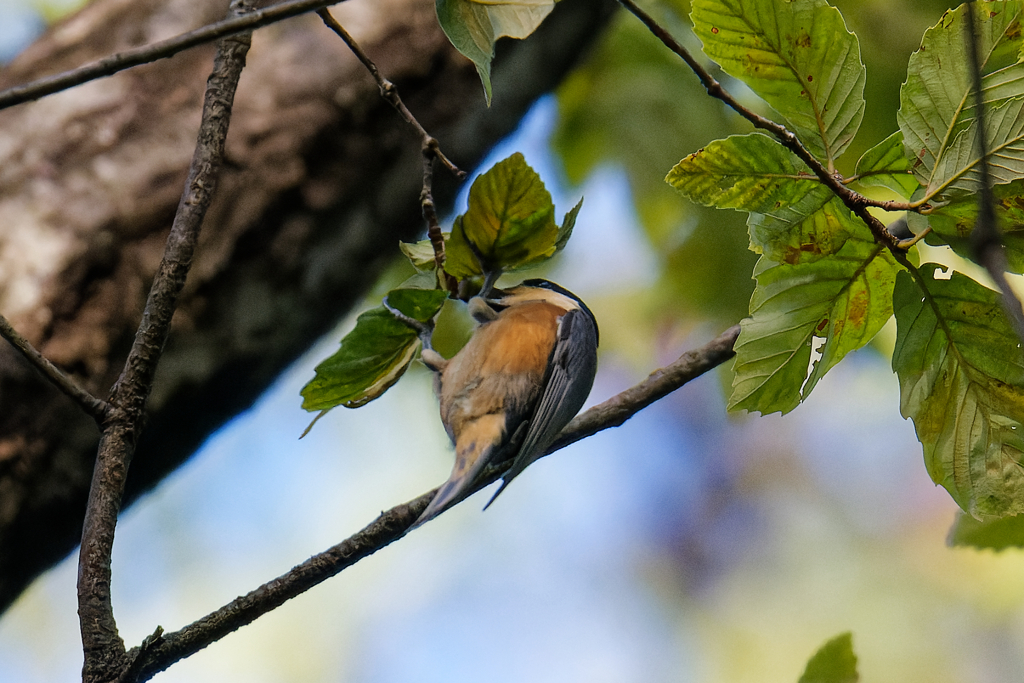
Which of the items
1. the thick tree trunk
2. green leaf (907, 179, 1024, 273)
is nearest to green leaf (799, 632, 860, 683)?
green leaf (907, 179, 1024, 273)

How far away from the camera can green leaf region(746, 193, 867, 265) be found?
495mm

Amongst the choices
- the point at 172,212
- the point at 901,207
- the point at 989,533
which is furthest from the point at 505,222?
the point at 989,533

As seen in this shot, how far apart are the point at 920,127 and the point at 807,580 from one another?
68 cm

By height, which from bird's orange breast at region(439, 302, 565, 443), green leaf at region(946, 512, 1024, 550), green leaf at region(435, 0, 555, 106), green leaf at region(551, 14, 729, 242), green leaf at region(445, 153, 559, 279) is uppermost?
green leaf at region(551, 14, 729, 242)

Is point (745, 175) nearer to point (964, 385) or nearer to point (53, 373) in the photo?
point (964, 385)

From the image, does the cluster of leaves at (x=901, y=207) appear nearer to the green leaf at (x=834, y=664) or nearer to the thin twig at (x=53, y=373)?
the green leaf at (x=834, y=664)

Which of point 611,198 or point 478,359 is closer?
point 478,359

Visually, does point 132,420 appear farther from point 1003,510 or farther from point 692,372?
point 1003,510

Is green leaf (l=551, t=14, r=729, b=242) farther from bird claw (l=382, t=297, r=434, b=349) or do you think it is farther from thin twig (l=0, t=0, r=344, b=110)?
thin twig (l=0, t=0, r=344, b=110)

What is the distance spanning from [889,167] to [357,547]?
46 centimetres

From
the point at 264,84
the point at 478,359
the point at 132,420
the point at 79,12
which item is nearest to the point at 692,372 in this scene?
the point at 478,359

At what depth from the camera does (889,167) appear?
52 cm

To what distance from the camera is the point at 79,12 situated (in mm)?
994

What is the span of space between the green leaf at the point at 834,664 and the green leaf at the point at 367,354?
502 millimetres
